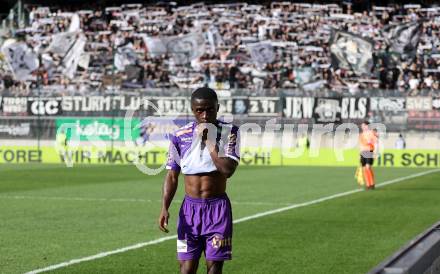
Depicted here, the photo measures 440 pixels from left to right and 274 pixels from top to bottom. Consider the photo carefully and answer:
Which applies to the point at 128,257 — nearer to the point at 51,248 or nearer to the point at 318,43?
the point at 51,248

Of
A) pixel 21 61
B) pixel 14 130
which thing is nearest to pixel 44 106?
pixel 14 130

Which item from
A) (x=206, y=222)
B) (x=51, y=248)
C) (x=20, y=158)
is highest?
(x=206, y=222)

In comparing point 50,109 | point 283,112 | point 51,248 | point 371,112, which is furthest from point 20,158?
point 51,248

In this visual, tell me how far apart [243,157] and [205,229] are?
118ft

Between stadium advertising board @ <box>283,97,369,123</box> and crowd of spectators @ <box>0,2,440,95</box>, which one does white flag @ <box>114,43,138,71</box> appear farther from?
stadium advertising board @ <box>283,97,369,123</box>

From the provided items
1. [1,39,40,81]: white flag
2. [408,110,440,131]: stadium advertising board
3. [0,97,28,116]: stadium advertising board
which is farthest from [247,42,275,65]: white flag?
[0,97,28,116]: stadium advertising board

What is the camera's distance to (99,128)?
152 ft

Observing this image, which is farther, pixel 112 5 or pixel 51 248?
pixel 112 5

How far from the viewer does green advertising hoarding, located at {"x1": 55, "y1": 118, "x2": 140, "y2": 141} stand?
45781 mm

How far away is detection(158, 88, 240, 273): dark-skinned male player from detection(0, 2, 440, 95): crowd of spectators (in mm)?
40016

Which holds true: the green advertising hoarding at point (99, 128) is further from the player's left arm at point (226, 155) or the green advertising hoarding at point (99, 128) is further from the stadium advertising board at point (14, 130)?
the player's left arm at point (226, 155)

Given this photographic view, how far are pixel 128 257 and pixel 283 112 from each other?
109 feet

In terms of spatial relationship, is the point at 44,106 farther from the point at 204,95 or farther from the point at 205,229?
the point at 204,95

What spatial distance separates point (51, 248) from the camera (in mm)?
12719
